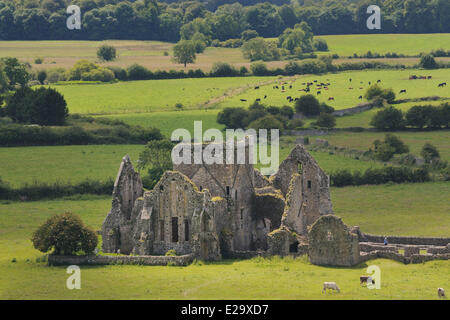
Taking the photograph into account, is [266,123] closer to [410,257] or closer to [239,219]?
[239,219]

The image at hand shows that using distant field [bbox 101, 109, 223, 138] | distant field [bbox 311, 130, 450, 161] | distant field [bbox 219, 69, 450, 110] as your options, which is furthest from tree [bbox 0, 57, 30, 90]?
distant field [bbox 311, 130, 450, 161]

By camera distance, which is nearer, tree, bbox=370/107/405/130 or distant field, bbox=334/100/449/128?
tree, bbox=370/107/405/130

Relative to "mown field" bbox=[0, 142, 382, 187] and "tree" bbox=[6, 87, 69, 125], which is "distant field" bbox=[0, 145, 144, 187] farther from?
"tree" bbox=[6, 87, 69, 125]

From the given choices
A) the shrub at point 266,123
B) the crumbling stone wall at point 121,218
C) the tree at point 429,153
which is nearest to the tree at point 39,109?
the shrub at point 266,123

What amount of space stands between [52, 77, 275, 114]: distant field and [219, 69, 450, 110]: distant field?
4.97m

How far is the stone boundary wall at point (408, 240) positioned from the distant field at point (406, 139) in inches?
1712

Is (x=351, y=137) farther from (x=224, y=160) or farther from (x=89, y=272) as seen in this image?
(x=89, y=272)

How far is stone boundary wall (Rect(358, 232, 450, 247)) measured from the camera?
2921 inches

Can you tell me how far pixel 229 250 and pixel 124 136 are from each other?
54431 mm

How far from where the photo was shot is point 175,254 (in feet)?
235

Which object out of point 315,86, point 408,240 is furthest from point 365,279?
point 315,86

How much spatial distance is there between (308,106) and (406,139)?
69.9 ft

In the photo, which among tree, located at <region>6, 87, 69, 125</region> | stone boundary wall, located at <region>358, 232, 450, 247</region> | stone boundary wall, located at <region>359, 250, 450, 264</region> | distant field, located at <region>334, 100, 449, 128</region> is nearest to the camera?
stone boundary wall, located at <region>359, 250, 450, 264</region>
